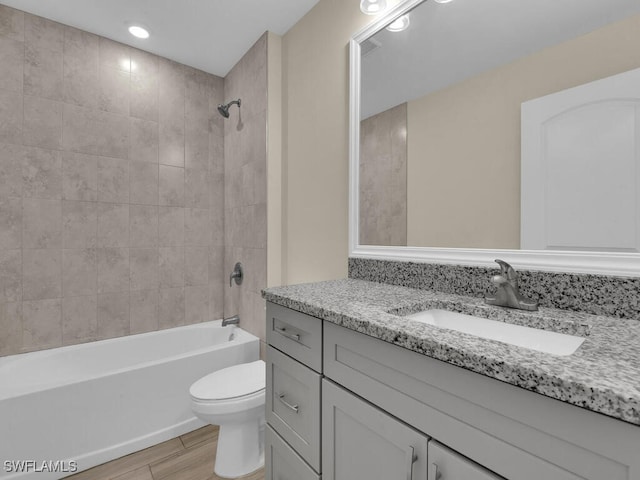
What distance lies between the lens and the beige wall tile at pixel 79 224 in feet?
6.88

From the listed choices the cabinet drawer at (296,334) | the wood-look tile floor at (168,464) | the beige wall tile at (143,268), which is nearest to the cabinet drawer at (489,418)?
the cabinet drawer at (296,334)

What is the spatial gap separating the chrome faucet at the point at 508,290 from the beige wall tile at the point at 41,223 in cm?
253

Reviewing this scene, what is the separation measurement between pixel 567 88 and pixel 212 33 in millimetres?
2149

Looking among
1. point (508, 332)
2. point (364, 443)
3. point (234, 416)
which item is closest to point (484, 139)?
point (508, 332)

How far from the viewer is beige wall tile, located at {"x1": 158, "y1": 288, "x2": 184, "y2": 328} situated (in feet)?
8.11

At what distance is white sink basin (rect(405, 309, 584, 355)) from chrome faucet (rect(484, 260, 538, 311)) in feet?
0.29

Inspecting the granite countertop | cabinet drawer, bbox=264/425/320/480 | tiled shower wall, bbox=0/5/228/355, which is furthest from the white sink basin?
tiled shower wall, bbox=0/5/228/355

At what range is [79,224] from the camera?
7.04 ft

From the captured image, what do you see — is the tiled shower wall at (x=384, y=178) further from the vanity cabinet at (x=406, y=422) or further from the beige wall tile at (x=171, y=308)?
the beige wall tile at (x=171, y=308)

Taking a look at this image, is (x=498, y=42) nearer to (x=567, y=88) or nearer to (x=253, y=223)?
(x=567, y=88)

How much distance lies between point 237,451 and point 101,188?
1.93m

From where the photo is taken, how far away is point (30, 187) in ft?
6.51

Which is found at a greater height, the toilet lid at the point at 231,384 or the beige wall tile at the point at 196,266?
the beige wall tile at the point at 196,266

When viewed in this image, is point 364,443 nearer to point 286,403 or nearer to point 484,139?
point 286,403
